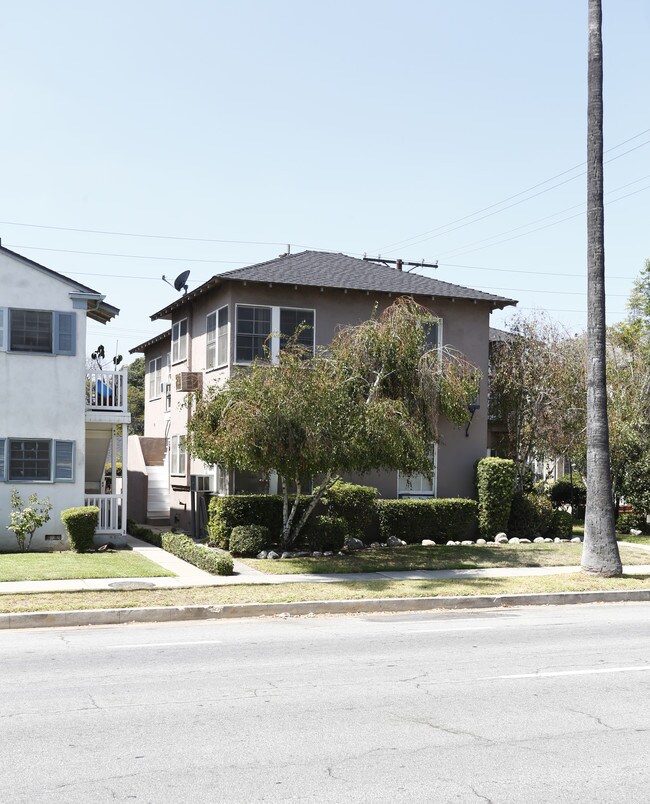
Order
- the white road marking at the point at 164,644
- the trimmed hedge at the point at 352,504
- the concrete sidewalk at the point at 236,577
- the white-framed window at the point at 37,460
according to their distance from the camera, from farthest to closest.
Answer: the trimmed hedge at the point at 352,504 < the white-framed window at the point at 37,460 < the concrete sidewalk at the point at 236,577 < the white road marking at the point at 164,644

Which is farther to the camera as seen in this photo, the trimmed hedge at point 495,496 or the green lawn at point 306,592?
the trimmed hedge at point 495,496

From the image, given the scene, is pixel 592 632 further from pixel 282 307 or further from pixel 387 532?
pixel 282 307

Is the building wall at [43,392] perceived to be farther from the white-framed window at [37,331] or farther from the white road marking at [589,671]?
the white road marking at [589,671]

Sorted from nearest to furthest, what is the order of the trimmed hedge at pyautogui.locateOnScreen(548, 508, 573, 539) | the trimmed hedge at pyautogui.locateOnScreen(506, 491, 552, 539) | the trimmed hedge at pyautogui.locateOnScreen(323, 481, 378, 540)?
the trimmed hedge at pyautogui.locateOnScreen(323, 481, 378, 540), the trimmed hedge at pyautogui.locateOnScreen(506, 491, 552, 539), the trimmed hedge at pyautogui.locateOnScreen(548, 508, 573, 539)

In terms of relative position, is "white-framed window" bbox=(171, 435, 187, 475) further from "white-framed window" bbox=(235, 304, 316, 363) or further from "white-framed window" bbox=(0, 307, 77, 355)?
"white-framed window" bbox=(0, 307, 77, 355)

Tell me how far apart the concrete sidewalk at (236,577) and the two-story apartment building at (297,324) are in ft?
12.7

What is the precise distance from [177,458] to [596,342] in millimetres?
14232

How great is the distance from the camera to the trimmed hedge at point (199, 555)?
16756 millimetres

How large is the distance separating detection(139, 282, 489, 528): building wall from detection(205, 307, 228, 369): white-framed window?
0.71ft

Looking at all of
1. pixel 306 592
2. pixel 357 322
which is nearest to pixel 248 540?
pixel 306 592

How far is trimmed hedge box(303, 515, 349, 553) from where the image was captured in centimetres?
2019

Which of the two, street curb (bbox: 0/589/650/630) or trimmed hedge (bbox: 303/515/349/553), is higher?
trimmed hedge (bbox: 303/515/349/553)

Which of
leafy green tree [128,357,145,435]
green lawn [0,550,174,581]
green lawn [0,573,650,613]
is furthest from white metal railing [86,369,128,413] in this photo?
leafy green tree [128,357,145,435]

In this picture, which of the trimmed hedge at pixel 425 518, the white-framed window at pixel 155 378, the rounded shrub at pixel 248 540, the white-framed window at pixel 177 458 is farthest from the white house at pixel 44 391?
the white-framed window at pixel 155 378
